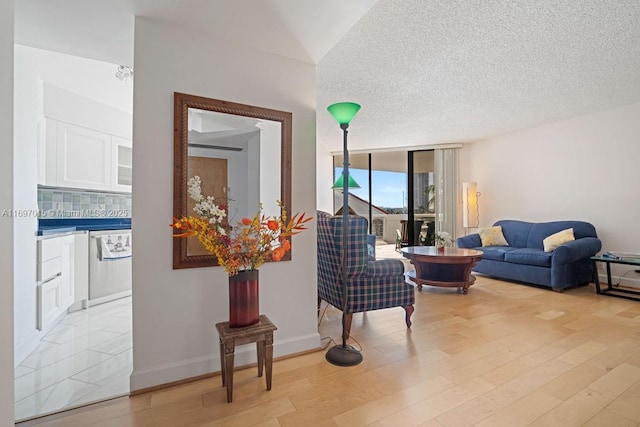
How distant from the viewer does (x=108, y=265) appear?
3463mm

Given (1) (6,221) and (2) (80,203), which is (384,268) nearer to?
(1) (6,221)

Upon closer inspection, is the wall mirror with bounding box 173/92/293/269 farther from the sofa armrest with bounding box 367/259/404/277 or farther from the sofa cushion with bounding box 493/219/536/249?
the sofa cushion with bounding box 493/219/536/249

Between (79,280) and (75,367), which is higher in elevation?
(79,280)

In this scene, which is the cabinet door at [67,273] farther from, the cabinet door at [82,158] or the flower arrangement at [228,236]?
the flower arrangement at [228,236]

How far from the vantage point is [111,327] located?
2744 mm

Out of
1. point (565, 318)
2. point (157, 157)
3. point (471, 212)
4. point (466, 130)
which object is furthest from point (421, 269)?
point (157, 157)

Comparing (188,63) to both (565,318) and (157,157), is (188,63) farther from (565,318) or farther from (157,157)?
(565,318)

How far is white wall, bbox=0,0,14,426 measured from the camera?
3.24 feet

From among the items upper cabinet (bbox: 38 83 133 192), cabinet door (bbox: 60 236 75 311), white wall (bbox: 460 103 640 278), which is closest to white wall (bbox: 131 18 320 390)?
cabinet door (bbox: 60 236 75 311)

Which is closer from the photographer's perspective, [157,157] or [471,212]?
[157,157]

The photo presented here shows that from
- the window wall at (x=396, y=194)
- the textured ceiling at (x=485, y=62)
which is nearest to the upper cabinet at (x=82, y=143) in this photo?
the textured ceiling at (x=485, y=62)

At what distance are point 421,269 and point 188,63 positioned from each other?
12.0 ft

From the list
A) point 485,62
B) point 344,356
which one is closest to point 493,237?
point 485,62

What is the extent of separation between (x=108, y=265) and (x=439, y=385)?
376cm
